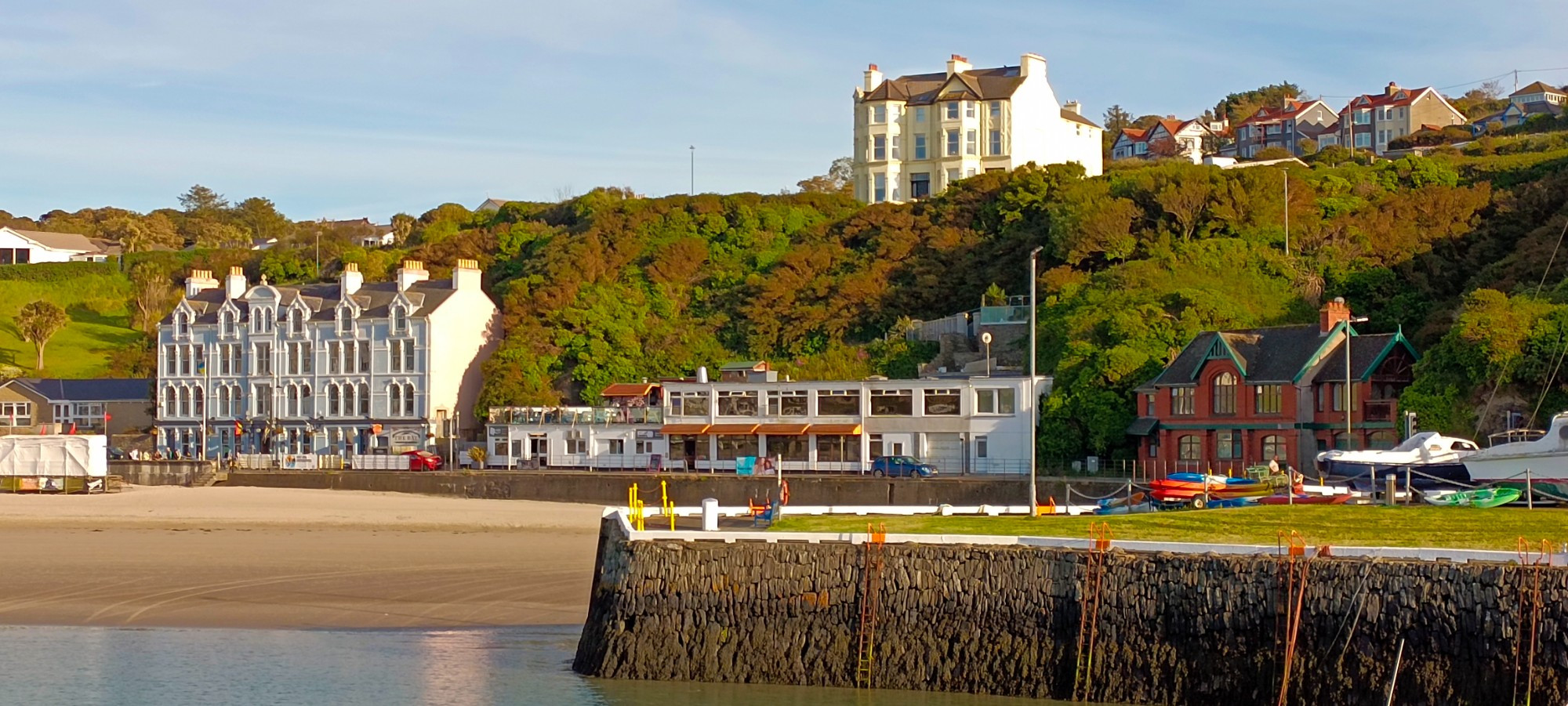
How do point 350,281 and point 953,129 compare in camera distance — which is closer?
point 350,281

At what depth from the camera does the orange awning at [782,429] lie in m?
67.8

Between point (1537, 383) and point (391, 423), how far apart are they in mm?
52635

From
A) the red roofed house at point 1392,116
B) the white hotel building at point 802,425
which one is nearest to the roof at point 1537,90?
the red roofed house at point 1392,116

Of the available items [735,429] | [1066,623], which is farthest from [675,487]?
[1066,623]

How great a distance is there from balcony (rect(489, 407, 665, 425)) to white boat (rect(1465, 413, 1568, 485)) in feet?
126

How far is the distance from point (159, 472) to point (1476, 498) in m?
59.8

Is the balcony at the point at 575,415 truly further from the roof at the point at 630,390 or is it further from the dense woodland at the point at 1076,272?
the dense woodland at the point at 1076,272

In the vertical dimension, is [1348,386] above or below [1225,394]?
above

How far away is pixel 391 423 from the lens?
83.3m

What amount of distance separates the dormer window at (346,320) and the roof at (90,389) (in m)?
17.6

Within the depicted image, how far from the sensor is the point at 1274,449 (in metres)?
57.0

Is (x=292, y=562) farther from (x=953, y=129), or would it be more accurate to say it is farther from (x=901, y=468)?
(x=953, y=129)

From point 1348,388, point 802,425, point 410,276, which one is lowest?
point 802,425

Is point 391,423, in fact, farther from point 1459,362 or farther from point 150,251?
point 150,251
